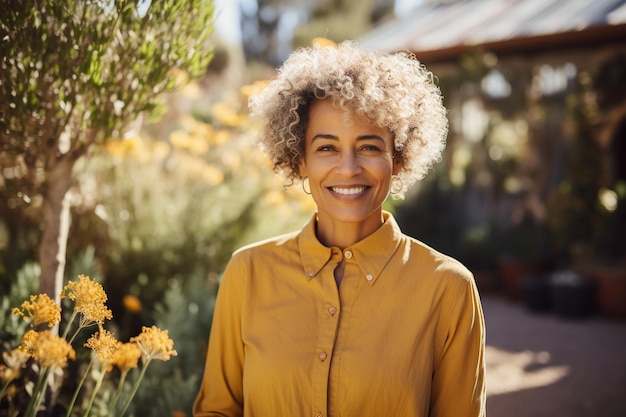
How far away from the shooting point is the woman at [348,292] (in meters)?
1.78

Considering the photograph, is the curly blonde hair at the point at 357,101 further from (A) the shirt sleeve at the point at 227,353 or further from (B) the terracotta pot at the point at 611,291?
(B) the terracotta pot at the point at 611,291

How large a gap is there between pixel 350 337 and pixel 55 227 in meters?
1.38

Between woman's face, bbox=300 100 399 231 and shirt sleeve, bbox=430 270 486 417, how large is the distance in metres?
0.38

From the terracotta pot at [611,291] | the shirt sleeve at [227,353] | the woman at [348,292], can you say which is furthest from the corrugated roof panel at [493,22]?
the shirt sleeve at [227,353]

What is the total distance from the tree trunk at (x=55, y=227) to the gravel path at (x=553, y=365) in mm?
3048

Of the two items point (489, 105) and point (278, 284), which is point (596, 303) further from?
point (278, 284)

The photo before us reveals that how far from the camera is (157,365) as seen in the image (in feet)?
9.18

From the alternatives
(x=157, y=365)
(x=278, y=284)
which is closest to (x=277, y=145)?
(x=278, y=284)

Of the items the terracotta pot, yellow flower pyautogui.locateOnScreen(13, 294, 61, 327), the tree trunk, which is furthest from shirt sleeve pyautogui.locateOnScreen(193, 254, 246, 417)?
the terracotta pot

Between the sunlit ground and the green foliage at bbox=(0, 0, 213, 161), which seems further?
the sunlit ground

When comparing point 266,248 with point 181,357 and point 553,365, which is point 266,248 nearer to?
point 181,357

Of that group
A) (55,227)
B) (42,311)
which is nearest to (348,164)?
(42,311)

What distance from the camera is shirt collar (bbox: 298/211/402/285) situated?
191cm

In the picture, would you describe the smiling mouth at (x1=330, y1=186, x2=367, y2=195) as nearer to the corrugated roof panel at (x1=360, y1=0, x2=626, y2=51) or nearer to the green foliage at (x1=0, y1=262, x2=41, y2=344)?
the green foliage at (x1=0, y1=262, x2=41, y2=344)
